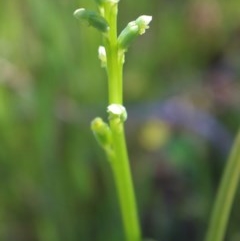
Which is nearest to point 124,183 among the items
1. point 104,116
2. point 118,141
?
point 118,141

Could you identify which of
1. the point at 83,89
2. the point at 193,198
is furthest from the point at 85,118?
the point at 193,198

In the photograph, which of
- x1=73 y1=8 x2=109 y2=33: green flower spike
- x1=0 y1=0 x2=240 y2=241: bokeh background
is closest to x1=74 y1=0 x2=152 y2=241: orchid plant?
x1=73 y1=8 x2=109 y2=33: green flower spike

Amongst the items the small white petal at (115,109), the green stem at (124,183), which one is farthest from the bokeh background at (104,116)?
the small white petal at (115,109)

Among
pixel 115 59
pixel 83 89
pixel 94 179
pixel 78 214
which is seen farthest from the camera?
pixel 83 89

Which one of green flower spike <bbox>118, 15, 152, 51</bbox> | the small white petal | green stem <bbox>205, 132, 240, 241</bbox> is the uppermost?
green flower spike <bbox>118, 15, 152, 51</bbox>

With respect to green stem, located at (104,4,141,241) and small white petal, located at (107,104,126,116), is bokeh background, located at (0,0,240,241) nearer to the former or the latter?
green stem, located at (104,4,141,241)

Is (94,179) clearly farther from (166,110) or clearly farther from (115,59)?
(115,59)

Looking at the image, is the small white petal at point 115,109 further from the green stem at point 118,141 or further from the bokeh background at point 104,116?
the bokeh background at point 104,116
